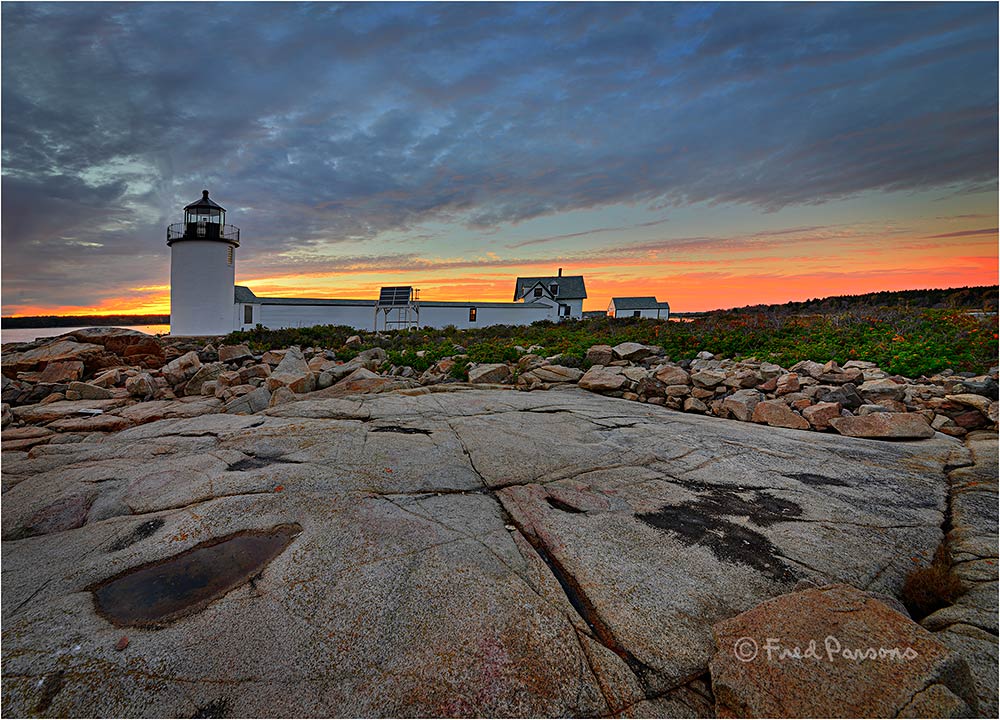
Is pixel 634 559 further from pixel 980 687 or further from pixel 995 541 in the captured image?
pixel 995 541

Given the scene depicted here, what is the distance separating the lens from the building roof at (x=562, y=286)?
5153cm

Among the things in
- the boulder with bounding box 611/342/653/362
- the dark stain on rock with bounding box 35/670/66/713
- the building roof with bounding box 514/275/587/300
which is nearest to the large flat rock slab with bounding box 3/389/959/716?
the dark stain on rock with bounding box 35/670/66/713

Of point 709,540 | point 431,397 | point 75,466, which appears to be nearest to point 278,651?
point 709,540

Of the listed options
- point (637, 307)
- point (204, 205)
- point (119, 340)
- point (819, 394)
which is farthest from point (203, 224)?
point (637, 307)

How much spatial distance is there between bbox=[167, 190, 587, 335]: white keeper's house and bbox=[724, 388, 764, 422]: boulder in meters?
26.0

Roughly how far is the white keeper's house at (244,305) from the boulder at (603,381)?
23373 millimetres

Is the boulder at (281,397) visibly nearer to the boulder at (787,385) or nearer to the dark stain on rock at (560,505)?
the dark stain on rock at (560,505)

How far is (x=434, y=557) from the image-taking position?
3172 mm

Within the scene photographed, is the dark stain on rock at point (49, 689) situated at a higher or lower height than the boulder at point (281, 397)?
lower

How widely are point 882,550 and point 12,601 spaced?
5911 millimetres

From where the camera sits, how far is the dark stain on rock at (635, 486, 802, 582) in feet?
11.0

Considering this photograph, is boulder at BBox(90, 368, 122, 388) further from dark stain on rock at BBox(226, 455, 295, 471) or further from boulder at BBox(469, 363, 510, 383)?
boulder at BBox(469, 363, 510, 383)

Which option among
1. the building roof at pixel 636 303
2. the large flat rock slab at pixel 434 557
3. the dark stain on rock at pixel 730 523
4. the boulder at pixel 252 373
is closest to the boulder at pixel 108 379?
the boulder at pixel 252 373

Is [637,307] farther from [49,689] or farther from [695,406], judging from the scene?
[49,689]
